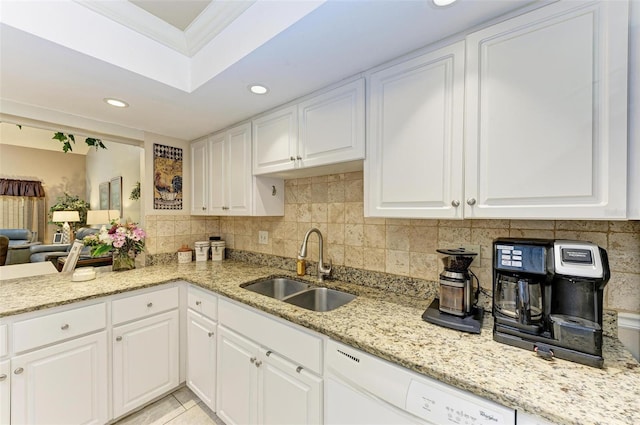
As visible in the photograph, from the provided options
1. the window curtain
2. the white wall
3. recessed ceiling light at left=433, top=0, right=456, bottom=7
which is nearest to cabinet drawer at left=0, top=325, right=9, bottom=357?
the white wall


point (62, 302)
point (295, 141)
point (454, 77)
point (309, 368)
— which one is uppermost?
point (454, 77)

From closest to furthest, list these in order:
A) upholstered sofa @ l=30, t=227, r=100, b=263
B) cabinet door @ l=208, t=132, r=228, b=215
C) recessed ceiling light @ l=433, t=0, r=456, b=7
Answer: recessed ceiling light @ l=433, t=0, r=456, b=7 → cabinet door @ l=208, t=132, r=228, b=215 → upholstered sofa @ l=30, t=227, r=100, b=263

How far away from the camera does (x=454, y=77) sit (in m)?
1.08

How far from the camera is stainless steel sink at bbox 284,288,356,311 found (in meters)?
1.66

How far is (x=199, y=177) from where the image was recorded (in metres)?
2.50

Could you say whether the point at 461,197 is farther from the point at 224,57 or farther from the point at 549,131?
the point at 224,57

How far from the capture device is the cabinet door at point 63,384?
136 cm

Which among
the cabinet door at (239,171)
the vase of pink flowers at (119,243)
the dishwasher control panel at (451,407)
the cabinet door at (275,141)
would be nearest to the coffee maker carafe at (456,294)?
the dishwasher control panel at (451,407)

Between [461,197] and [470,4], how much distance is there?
70 cm

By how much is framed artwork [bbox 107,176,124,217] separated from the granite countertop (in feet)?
8.00

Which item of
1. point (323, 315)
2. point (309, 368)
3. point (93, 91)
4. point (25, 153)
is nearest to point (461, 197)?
point (323, 315)

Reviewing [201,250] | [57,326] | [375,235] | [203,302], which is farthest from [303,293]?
[57,326]

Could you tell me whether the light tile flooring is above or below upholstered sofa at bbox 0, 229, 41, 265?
below

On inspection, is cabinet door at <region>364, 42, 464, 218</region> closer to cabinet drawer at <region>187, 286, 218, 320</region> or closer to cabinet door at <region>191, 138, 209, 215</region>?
cabinet drawer at <region>187, 286, 218, 320</region>
